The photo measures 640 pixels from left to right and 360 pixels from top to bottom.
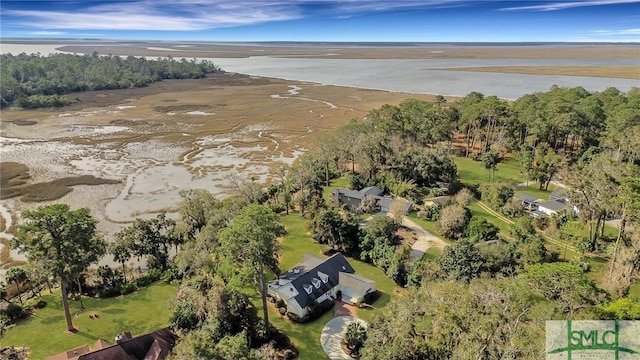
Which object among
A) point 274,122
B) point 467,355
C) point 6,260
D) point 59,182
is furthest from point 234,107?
point 467,355

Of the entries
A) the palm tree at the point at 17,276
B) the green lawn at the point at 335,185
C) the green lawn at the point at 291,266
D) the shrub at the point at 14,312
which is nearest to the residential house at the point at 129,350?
the shrub at the point at 14,312

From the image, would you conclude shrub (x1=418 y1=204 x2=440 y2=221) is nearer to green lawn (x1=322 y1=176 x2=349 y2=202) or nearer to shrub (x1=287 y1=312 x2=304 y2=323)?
green lawn (x1=322 y1=176 x2=349 y2=202)

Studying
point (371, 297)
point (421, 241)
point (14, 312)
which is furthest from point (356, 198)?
point (14, 312)

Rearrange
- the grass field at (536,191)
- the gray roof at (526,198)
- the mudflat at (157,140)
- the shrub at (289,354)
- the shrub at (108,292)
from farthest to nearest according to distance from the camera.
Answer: the mudflat at (157,140), the grass field at (536,191), the gray roof at (526,198), the shrub at (108,292), the shrub at (289,354)

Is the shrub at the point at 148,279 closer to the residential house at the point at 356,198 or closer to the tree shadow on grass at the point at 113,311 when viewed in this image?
the tree shadow on grass at the point at 113,311

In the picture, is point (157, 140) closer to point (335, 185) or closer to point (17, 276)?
point (335, 185)

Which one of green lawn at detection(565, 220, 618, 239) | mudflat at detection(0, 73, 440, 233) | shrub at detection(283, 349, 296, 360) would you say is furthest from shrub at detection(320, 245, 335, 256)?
green lawn at detection(565, 220, 618, 239)
